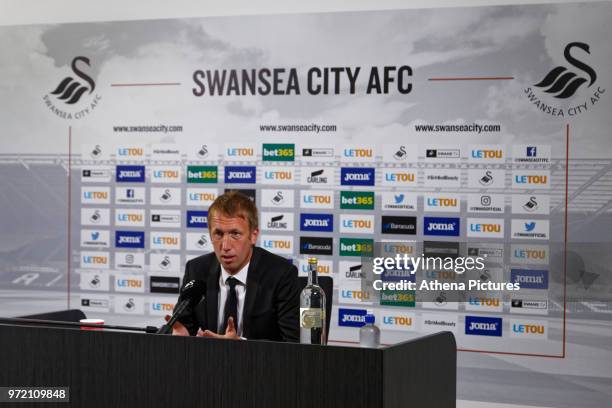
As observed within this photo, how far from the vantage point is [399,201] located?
448 centimetres

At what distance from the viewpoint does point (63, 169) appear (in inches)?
196

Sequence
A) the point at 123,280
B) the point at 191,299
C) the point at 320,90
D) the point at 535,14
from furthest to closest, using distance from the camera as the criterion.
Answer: the point at 123,280 < the point at 320,90 < the point at 535,14 < the point at 191,299

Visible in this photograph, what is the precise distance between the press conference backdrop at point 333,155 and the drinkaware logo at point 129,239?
0.01 meters

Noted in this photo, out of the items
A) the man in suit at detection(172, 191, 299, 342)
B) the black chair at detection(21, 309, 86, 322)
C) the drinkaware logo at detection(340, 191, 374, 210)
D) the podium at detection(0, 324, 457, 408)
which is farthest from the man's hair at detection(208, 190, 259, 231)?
the drinkaware logo at detection(340, 191, 374, 210)

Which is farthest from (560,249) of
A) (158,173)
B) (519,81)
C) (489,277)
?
(158,173)

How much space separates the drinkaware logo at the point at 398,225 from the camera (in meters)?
4.46

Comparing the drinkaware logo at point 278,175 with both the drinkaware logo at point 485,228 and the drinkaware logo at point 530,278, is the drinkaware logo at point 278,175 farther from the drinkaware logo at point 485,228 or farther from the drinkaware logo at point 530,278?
the drinkaware logo at point 530,278

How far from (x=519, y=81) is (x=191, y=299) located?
9.25ft

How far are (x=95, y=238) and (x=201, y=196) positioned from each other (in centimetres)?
78

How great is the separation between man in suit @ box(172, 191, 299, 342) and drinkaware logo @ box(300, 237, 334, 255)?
1.72 m

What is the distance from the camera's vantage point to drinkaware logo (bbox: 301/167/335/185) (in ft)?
15.0

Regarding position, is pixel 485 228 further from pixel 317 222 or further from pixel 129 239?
pixel 129 239

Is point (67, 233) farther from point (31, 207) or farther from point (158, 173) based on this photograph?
point (158, 173)

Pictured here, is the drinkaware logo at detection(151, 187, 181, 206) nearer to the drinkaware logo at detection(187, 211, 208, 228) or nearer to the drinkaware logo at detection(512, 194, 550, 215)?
the drinkaware logo at detection(187, 211, 208, 228)
